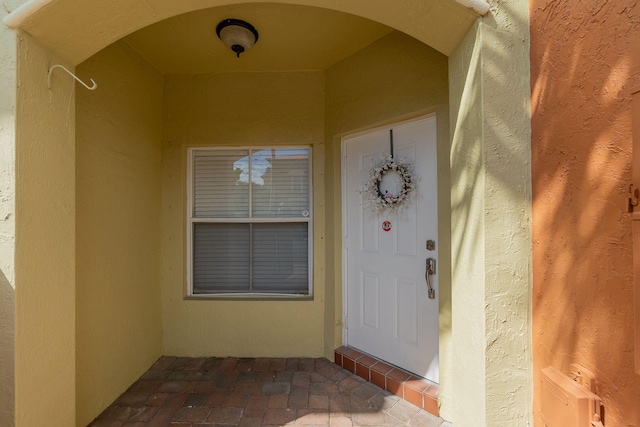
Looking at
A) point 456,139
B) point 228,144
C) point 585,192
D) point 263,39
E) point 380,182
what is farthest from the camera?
point 228,144

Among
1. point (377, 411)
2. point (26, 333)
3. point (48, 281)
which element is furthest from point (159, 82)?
point (377, 411)

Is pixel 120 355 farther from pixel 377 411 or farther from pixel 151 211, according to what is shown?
pixel 377 411

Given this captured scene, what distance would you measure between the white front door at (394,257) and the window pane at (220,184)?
3.50 feet

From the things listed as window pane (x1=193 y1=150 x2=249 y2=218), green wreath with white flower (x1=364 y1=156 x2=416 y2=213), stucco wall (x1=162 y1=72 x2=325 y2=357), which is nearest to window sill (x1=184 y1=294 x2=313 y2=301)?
stucco wall (x1=162 y1=72 x2=325 y2=357)

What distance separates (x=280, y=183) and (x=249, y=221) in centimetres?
50

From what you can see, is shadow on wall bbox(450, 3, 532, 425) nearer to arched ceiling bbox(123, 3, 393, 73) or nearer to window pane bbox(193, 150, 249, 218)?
arched ceiling bbox(123, 3, 393, 73)

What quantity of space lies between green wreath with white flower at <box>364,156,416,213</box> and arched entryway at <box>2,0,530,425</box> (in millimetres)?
698

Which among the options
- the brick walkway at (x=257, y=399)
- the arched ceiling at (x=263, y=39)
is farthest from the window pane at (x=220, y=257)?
the arched ceiling at (x=263, y=39)

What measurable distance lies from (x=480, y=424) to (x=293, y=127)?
2.62m

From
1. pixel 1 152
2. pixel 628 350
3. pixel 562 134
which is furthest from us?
pixel 1 152

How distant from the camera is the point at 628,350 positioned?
3.41ft

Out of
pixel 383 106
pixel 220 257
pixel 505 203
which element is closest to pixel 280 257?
pixel 220 257

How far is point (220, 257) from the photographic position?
3.13 meters

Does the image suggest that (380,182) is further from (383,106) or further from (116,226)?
(116,226)
